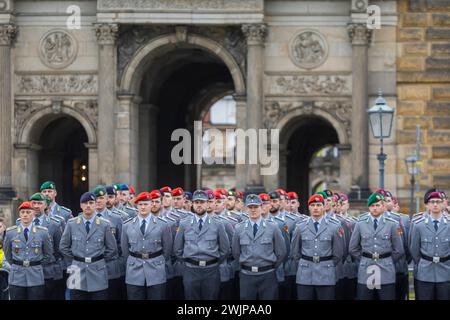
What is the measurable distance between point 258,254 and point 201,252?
97cm

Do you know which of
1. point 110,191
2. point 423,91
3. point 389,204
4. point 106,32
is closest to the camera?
point 389,204

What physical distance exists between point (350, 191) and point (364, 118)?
2.32 metres

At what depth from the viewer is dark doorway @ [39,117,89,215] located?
128 ft

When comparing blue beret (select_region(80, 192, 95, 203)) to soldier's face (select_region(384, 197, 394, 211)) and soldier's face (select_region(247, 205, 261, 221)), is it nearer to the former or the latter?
soldier's face (select_region(247, 205, 261, 221))

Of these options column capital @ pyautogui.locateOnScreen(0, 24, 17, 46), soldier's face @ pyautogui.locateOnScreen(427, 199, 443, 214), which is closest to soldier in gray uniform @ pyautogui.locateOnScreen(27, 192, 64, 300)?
soldier's face @ pyautogui.locateOnScreen(427, 199, 443, 214)

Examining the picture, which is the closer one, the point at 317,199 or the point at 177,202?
the point at 317,199

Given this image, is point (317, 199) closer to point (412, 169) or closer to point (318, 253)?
point (318, 253)

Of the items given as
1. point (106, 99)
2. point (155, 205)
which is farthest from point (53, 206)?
point (106, 99)

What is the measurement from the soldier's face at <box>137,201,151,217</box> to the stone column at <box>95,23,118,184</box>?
17606 millimetres

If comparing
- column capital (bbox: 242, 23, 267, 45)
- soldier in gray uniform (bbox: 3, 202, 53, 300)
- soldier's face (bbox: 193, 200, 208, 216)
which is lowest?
soldier in gray uniform (bbox: 3, 202, 53, 300)

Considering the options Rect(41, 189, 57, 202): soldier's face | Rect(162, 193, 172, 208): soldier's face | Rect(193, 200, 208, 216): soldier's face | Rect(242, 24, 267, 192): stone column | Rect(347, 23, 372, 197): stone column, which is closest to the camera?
Rect(193, 200, 208, 216): soldier's face

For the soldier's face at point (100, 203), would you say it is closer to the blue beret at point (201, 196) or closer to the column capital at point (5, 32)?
the blue beret at point (201, 196)

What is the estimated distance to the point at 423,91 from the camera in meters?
35.2

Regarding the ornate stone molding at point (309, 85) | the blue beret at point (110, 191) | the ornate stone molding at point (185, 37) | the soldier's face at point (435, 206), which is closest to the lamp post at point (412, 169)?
the ornate stone molding at point (309, 85)
